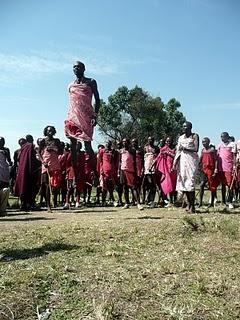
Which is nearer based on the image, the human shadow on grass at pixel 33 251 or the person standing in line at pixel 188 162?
the human shadow on grass at pixel 33 251

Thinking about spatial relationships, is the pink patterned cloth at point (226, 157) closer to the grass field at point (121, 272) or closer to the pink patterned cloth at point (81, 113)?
the pink patterned cloth at point (81, 113)

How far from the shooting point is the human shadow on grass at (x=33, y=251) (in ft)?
17.6

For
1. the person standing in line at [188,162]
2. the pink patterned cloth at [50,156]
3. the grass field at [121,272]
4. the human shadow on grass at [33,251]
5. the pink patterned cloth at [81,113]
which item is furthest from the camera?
the pink patterned cloth at [50,156]

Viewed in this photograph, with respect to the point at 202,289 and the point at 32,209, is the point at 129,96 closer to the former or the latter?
the point at 32,209

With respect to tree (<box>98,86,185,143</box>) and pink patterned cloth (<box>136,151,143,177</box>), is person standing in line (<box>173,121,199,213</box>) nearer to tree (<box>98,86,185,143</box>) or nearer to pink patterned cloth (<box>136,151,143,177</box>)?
pink patterned cloth (<box>136,151,143,177</box>)

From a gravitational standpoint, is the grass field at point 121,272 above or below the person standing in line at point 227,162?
below

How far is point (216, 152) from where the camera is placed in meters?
12.9

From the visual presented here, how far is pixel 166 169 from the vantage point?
12.9 meters

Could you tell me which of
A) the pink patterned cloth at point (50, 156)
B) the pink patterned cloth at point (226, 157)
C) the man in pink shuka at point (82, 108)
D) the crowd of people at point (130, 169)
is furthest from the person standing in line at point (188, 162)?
the pink patterned cloth at point (50, 156)

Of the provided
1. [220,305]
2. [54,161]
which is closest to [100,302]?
[220,305]

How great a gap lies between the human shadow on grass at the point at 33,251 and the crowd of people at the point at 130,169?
137 inches

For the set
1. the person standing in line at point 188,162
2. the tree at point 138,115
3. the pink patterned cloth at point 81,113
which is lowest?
the person standing in line at point 188,162

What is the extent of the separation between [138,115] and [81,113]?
4028 centimetres

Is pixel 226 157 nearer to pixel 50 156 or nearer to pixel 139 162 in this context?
pixel 139 162
